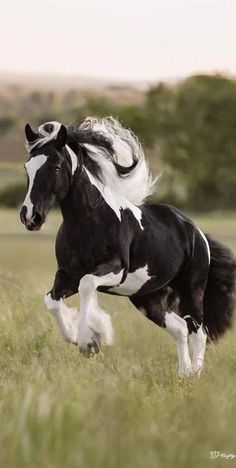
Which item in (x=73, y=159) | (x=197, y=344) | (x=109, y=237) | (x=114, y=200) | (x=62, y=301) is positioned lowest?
(x=197, y=344)

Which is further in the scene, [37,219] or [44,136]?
[44,136]

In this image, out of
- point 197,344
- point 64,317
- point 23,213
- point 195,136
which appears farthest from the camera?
point 195,136

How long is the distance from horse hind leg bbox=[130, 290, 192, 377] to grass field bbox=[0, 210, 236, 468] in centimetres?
14

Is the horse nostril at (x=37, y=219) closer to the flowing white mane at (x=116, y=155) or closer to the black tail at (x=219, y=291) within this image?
the flowing white mane at (x=116, y=155)

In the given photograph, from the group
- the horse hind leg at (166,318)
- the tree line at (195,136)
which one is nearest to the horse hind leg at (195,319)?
the horse hind leg at (166,318)

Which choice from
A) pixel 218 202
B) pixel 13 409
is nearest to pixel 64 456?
pixel 13 409

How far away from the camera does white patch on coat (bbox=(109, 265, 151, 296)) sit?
7711 mm

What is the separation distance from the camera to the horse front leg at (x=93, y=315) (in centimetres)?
706

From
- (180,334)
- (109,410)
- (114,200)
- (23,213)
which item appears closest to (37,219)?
(23,213)

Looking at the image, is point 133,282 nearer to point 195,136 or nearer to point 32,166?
point 32,166

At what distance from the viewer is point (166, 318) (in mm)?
8398

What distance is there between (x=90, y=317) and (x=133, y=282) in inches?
29.6

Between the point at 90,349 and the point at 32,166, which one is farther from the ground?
the point at 32,166

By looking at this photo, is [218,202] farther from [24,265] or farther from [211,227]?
[24,265]
